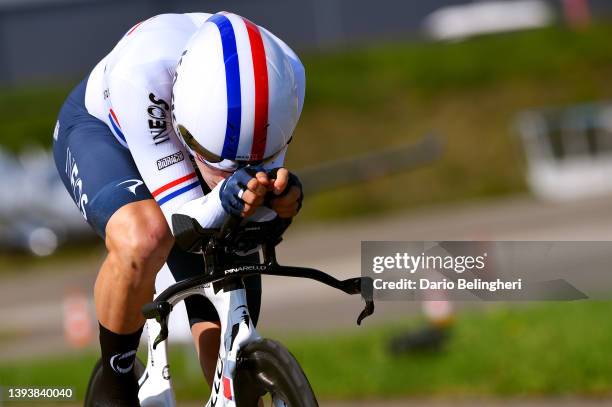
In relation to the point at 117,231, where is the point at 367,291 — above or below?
below

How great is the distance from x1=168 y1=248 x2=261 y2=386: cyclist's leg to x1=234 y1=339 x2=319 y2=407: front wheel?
35 centimetres

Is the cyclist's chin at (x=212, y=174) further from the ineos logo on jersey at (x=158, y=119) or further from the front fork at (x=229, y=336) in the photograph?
the front fork at (x=229, y=336)

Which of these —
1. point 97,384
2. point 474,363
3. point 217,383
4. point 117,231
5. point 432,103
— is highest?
point 117,231

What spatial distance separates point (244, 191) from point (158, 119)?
1.86 feet

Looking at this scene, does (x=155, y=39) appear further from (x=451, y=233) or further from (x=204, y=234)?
(x=451, y=233)

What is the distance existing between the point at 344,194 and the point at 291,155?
2659mm

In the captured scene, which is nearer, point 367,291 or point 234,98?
point 234,98

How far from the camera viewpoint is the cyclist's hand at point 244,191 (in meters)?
3.23

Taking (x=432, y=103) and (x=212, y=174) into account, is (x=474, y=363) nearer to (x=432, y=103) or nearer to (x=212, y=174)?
(x=212, y=174)

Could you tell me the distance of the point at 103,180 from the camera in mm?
3758

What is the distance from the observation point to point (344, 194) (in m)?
22.3

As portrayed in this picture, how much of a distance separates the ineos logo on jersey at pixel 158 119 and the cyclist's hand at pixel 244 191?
1.49ft

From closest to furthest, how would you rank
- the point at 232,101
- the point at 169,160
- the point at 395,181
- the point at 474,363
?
the point at 232,101, the point at 169,160, the point at 474,363, the point at 395,181

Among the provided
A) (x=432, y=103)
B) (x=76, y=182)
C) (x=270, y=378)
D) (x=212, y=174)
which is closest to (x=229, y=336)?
(x=270, y=378)
